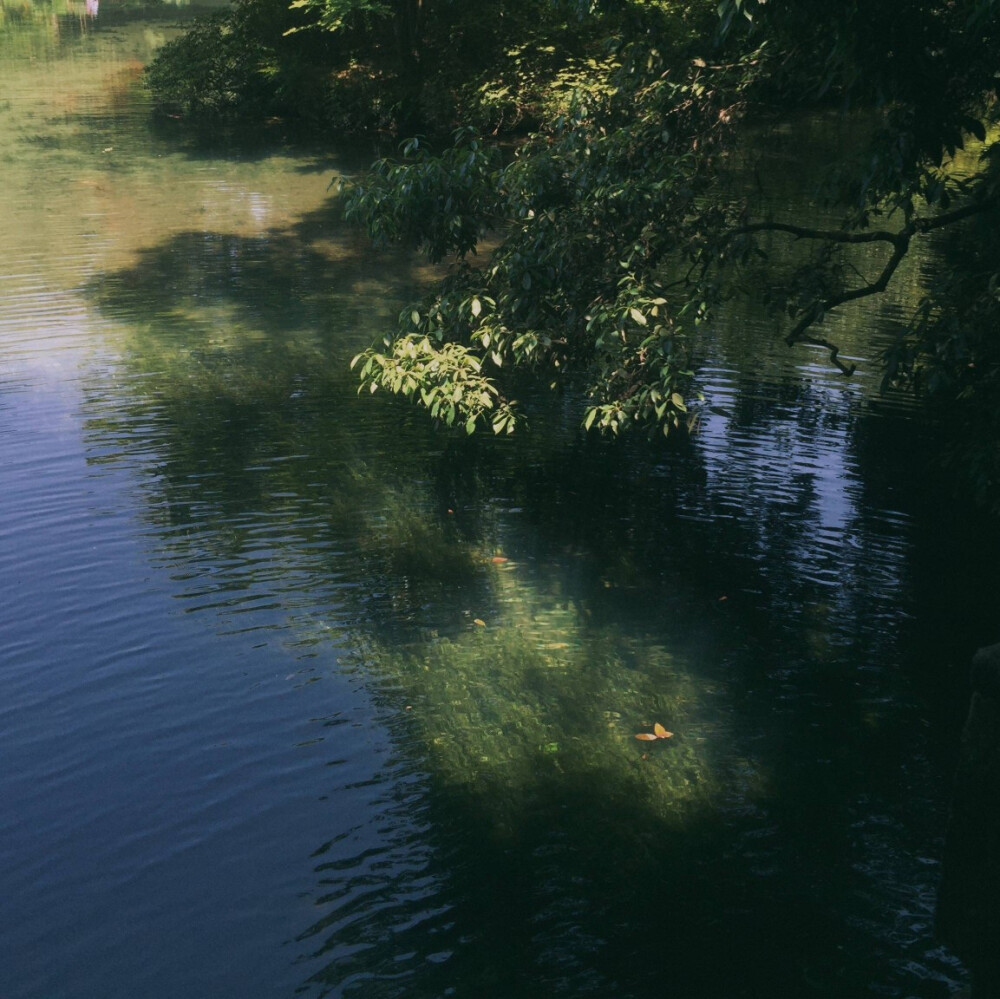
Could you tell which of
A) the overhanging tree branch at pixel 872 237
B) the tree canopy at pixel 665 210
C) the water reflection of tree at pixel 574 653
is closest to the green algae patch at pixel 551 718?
the water reflection of tree at pixel 574 653

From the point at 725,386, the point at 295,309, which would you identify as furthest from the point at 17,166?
the point at 725,386

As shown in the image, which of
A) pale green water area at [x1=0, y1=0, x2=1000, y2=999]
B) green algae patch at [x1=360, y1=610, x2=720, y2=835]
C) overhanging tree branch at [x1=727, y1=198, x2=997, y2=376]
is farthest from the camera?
overhanging tree branch at [x1=727, y1=198, x2=997, y2=376]

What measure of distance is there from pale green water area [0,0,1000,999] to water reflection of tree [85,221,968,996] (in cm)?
3

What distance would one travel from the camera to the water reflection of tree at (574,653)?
5109 mm

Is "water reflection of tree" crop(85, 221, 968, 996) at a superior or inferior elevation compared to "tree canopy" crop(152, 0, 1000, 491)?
inferior

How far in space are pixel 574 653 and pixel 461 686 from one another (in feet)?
2.74

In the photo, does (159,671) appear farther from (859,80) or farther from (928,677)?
(859,80)

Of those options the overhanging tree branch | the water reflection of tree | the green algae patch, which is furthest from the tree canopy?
the green algae patch

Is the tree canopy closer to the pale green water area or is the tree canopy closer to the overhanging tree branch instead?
the overhanging tree branch

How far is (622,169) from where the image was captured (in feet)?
28.4

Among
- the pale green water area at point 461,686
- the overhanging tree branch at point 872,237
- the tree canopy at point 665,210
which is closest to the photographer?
the pale green water area at point 461,686

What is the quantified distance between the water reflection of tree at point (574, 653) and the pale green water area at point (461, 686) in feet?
0.08

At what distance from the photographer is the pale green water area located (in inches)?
199

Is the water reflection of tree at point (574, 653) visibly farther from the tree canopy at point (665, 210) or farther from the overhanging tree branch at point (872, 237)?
the overhanging tree branch at point (872, 237)
